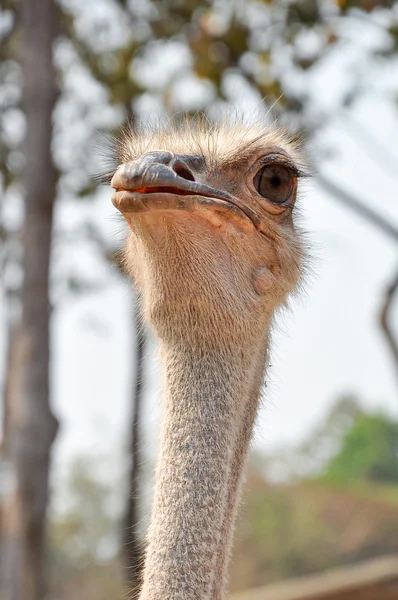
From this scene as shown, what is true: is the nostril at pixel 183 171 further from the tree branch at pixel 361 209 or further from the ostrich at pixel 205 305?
the tree branch at pixel 361 209

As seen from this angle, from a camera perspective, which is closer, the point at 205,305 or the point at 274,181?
the point at 205,305

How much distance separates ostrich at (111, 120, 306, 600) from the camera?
1871mm

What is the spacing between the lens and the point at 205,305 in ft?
6.78

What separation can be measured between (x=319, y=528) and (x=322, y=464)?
0.75 meters

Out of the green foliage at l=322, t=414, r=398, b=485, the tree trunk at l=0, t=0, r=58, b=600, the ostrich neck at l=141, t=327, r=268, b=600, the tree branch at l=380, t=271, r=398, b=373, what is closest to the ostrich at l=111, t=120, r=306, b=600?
the ostrich neck at l=141, t=327, r=268, b=600

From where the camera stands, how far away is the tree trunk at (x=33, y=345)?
5086 mm

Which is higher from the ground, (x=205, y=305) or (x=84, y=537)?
(x=84, y=537)

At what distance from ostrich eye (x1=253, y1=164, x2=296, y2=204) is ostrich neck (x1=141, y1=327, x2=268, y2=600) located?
0.99 feet

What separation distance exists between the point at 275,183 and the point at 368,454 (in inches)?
323

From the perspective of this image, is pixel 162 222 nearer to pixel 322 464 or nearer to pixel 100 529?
pixel 322 464

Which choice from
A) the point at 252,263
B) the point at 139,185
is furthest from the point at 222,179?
the point at 139,185

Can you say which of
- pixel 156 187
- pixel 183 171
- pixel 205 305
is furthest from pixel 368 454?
pixel 156 187

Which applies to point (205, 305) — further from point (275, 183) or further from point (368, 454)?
point (368, 454)

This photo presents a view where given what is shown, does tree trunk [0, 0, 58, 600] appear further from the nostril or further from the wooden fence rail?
the nostril
